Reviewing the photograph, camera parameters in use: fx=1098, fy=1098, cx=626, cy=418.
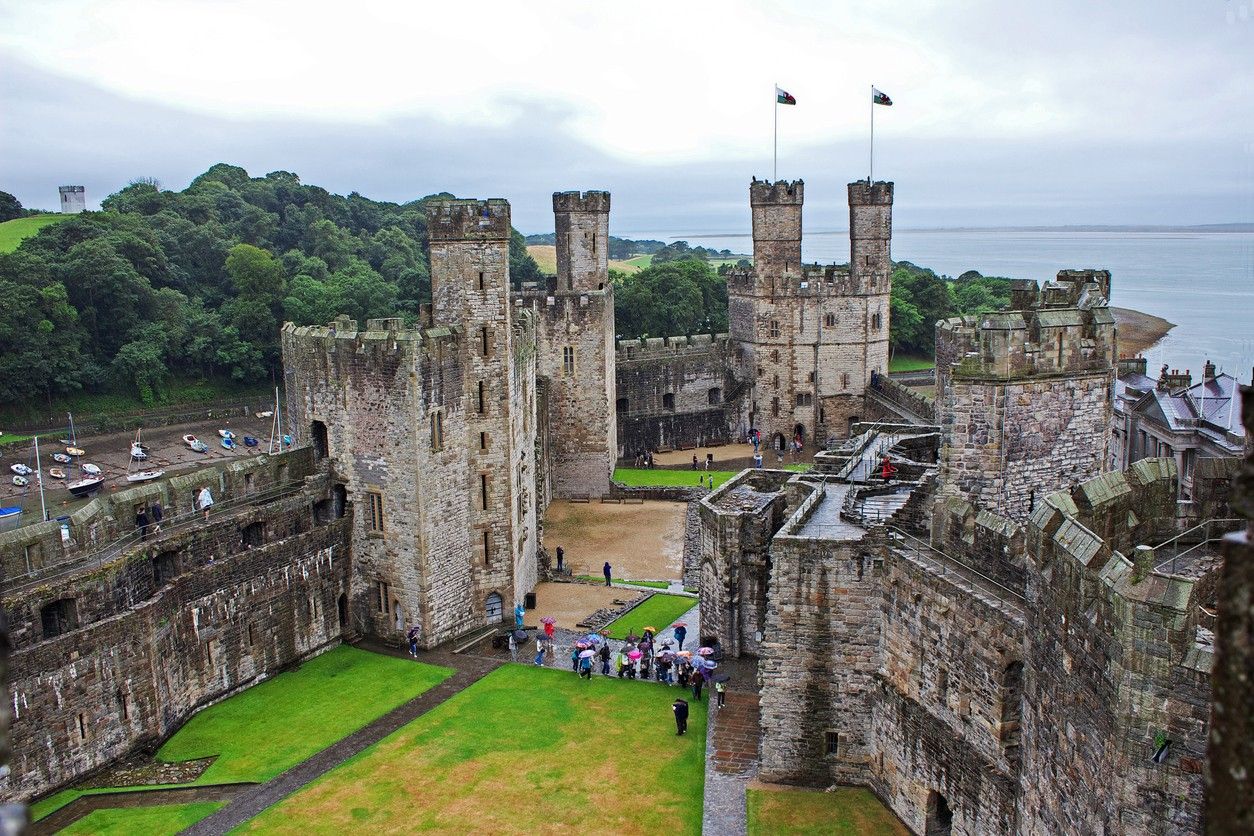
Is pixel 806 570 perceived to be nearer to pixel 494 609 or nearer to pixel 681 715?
pixel 681 715

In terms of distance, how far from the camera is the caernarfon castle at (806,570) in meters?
10.9

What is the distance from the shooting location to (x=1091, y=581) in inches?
416

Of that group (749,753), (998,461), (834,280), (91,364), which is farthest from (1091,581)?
(91,364)

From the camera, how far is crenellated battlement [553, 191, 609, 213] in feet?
130

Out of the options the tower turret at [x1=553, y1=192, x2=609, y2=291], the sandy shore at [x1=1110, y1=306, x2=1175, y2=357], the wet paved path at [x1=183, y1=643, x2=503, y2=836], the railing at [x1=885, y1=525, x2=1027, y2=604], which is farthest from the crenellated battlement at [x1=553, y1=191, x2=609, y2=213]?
the sandy shore at [x1=1110, y1=306, x2=1175, y2=357]

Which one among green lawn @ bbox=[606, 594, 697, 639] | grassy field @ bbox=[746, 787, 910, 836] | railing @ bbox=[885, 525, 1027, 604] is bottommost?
grassy field @ bbox=[746, 787, 910, 836]

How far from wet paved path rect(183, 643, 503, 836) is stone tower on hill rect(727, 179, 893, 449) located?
897 inches

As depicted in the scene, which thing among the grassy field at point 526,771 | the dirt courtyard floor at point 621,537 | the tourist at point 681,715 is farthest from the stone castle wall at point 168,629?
the tourist at point 681,715

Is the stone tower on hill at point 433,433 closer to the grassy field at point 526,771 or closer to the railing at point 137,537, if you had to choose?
the railing at point 137,537

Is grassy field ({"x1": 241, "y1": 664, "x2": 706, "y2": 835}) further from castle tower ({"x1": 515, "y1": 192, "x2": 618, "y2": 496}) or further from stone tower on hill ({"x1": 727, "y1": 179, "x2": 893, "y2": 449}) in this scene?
stone tower on hill ({"x1": 727, "y1": 179, "x2": 893, "y2": 449})

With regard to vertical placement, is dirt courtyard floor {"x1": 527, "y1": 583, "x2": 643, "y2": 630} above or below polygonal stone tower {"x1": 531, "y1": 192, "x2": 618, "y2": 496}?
below

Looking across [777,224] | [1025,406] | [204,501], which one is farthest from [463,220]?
[777,224]

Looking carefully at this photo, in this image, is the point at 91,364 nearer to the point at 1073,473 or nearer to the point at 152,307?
the point at 152,307

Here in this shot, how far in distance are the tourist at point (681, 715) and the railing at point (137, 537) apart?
1026 cm
